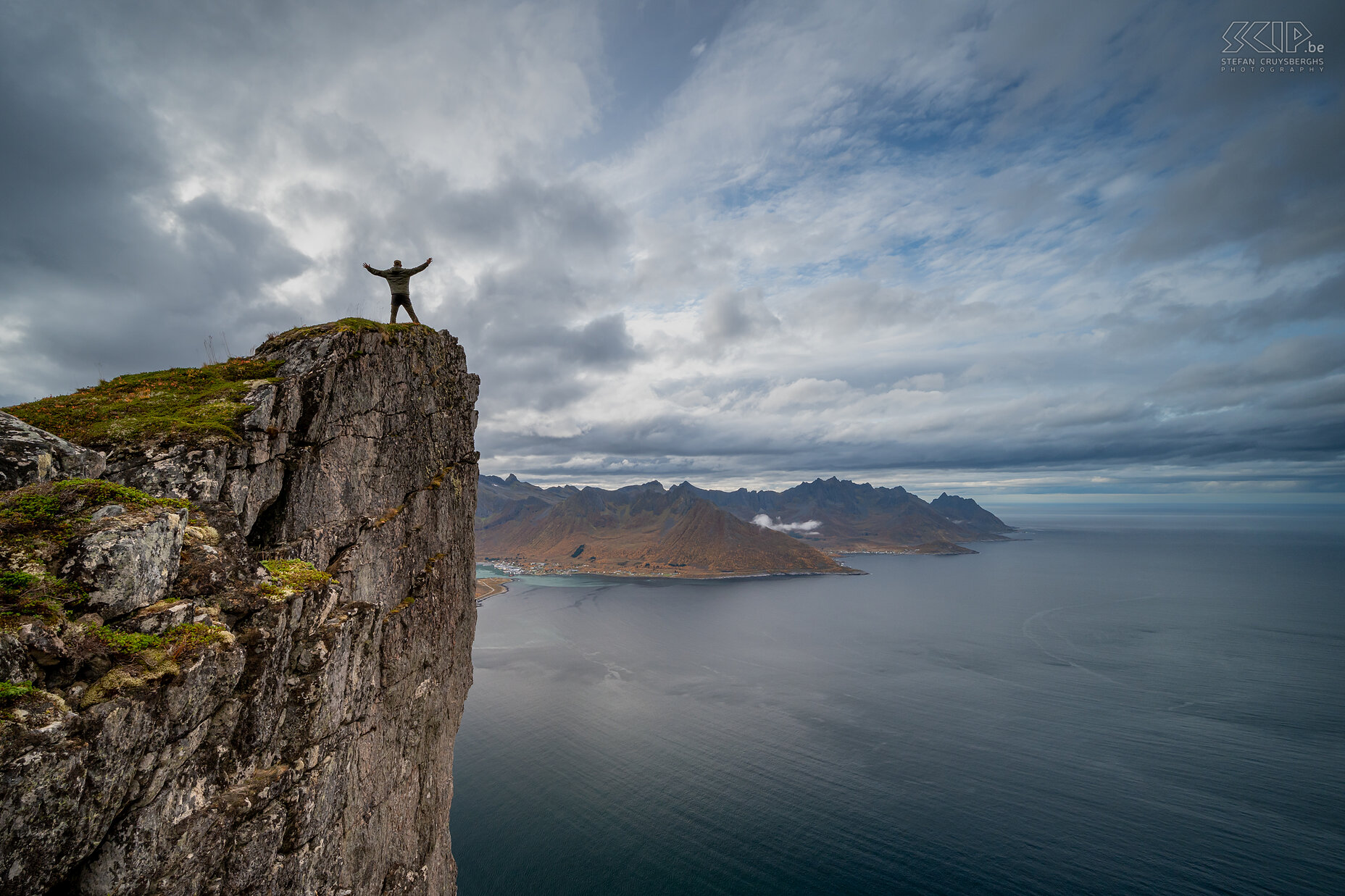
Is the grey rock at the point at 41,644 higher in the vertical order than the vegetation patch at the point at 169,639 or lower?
higher

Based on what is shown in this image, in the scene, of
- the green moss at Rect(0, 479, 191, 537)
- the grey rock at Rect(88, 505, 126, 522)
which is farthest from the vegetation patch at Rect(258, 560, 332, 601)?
the grey rock at Rect(88, 505, 126, 522)

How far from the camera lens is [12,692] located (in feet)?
25.3

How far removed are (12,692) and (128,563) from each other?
257 centimetres

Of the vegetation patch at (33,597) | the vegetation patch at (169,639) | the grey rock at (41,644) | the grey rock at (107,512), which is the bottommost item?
the vegetation patch at (169,639)

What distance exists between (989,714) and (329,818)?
92339 millimetres

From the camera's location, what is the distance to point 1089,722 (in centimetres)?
7475

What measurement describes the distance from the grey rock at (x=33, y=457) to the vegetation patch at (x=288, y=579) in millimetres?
4864

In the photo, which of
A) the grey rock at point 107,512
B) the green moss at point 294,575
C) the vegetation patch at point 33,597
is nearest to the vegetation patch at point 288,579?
the green moss at point 294,575

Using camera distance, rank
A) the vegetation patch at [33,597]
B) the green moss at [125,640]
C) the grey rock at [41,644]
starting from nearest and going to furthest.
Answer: the grey rock at [41,644], the vegetation patch at [33,597], the green moss at [125,640]

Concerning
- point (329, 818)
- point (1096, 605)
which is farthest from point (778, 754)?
point (1096, 605)

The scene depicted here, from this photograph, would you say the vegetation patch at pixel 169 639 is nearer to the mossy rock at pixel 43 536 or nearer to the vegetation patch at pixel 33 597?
the vegetation patch at pixel 33 597

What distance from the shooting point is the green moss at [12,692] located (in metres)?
7.62

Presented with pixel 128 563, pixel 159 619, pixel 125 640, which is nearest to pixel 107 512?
pixel 128 563

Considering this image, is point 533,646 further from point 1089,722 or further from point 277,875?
point 277,875
